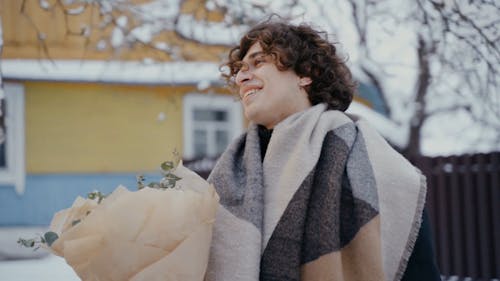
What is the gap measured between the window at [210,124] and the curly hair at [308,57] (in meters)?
11.6

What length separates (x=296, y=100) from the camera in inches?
86.2

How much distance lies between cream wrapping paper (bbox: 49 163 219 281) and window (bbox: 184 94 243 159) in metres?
12.0

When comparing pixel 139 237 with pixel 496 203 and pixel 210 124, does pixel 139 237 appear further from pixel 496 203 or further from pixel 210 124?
pixel 210 124

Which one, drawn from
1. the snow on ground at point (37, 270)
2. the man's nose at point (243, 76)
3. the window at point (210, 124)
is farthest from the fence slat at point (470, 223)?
the window at point (210, 124)

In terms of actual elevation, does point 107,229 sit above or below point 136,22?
below

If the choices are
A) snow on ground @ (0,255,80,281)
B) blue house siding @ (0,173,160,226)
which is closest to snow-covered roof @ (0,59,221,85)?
blue house siding @ (0,173,160,226)

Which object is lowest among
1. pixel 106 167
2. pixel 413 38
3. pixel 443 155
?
pixel 106 167

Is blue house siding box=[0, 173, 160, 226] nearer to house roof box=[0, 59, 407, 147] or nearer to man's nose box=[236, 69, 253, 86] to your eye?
house roof box=[0, 59, 407, 147]

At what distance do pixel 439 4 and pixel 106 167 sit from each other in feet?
32.4

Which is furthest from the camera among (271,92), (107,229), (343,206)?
(271,92)

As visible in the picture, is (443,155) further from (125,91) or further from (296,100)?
(125,91)

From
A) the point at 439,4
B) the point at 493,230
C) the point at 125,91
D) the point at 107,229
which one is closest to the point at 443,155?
the point at 493,230

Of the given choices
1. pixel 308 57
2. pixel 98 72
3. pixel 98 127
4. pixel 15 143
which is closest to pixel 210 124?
pixel 98 127

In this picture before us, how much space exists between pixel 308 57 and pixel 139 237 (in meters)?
0.80
